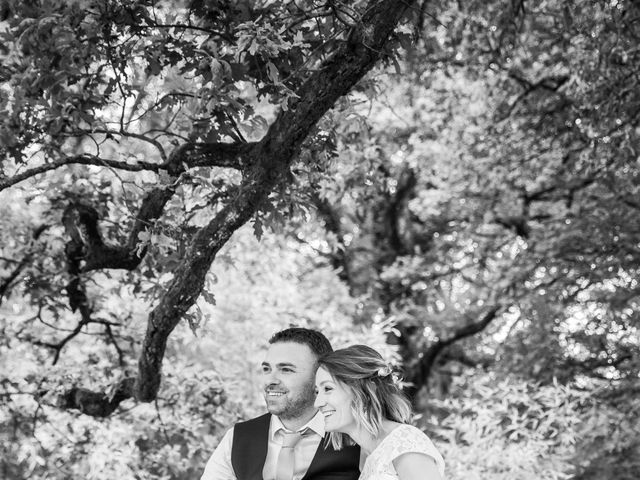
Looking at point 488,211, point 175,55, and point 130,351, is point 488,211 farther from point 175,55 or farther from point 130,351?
point 175,55

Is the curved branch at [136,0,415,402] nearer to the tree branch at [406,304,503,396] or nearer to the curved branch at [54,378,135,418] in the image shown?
the curved branch at [54,378,135,418]

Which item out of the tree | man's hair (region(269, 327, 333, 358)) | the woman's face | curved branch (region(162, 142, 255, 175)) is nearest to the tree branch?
the tree

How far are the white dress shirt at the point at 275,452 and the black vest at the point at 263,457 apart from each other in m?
0.03

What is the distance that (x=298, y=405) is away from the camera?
381cm

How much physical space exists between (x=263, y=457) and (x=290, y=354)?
1.44ft

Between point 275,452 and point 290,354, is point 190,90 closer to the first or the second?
Result: point 290,354

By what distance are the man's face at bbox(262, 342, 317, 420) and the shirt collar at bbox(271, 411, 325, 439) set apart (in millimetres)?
36

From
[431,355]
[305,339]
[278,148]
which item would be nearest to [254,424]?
[305,339]

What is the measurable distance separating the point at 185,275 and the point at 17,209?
354 centimetres

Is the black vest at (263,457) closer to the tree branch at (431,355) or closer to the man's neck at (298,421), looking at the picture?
the man's neck at (298,421)

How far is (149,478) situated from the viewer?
366 inches

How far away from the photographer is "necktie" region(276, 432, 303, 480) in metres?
3.73

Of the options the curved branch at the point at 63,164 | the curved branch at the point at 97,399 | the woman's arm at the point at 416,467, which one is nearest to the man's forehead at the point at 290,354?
the woman's arm at the point at 416,467

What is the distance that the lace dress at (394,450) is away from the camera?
10.7ft
